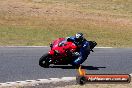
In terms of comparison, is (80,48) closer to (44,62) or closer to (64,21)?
(44,62)

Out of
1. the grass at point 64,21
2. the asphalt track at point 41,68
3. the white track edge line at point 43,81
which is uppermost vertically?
the white track edge line at point 43,81

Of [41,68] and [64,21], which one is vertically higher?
[41,68]

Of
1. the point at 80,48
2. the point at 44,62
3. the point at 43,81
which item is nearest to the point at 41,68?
the point at 44,62

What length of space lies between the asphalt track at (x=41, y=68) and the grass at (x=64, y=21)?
288 centimetres

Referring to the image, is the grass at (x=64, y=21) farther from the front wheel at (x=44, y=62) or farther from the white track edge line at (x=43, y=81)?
the white track edge line at (x=43, y=81)

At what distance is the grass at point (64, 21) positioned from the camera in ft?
92.2

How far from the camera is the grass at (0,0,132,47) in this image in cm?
2809

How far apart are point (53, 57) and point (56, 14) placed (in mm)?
20449

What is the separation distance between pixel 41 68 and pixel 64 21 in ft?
58.5

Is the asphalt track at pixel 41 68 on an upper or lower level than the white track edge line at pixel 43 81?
lower

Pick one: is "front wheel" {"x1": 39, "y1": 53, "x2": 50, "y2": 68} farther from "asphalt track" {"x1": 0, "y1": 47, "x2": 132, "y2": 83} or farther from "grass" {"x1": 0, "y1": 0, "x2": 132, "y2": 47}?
"grass" {"x1": 0, "y1": 0, "x2": 132, "y2": 47}

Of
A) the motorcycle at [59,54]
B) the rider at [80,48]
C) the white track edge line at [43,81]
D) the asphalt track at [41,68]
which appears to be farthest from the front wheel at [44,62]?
the white track edge line at [43,81]

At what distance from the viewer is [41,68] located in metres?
18.2

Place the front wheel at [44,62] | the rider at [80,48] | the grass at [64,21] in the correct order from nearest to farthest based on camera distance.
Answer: the front wheel at [44,62] → the rider at [80,48] → the grass at [64,21]
